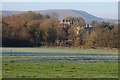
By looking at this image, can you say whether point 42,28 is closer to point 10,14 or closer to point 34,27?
point 34,27

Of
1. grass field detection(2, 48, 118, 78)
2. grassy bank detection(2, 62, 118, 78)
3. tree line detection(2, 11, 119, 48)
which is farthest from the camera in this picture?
tree line detection(2, 11, 119, 48)

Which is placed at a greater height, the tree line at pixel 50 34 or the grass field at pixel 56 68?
the tree line at pixel 50 34

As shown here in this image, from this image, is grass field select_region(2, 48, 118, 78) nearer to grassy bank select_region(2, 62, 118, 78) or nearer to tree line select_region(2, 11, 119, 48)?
grassy bank select_region(2, 62, 118, 78)

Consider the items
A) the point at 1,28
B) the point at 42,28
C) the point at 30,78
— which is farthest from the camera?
the point at 42,28

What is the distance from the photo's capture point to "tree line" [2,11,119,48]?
59.8 meters

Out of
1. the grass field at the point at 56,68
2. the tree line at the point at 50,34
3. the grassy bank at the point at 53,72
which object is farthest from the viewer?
the tree line at the point at 50,34

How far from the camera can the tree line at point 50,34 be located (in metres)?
59.8

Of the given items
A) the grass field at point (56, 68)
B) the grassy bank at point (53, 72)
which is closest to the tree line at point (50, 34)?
the grass field at point (56, 68)

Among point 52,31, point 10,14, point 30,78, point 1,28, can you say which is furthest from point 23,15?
point 30,78

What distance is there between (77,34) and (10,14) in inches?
637

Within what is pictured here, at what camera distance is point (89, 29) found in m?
73.4

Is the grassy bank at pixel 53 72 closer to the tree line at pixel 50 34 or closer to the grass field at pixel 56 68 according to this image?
the grass field at pixel 56 68

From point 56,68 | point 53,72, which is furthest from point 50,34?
point 53,72

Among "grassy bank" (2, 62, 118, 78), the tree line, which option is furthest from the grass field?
the tree line
